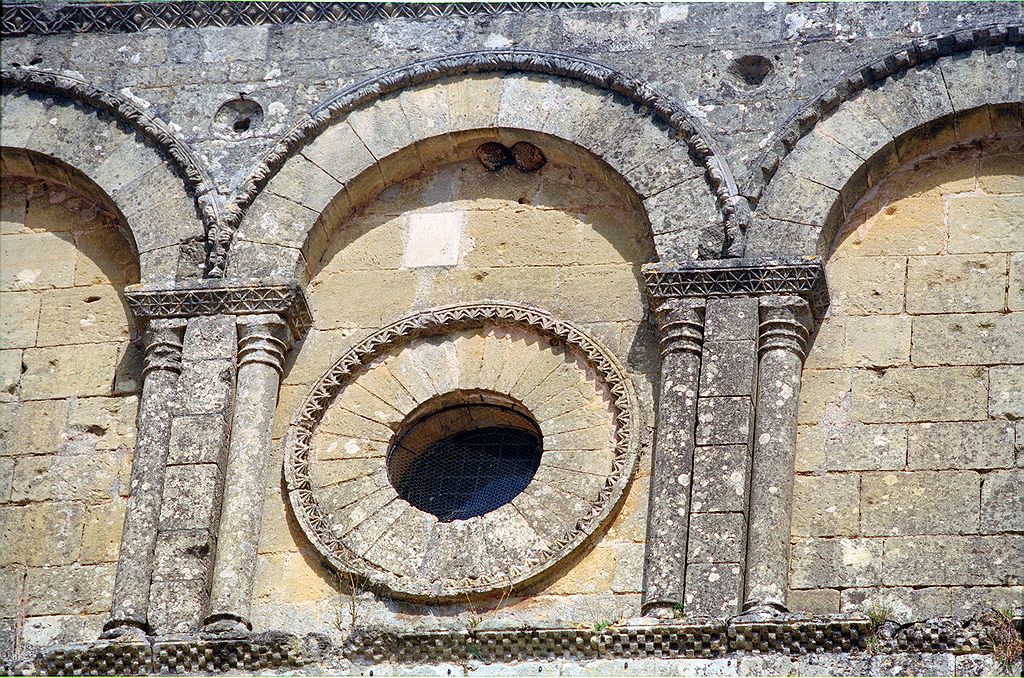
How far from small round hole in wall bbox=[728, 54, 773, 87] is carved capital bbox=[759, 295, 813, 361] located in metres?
1.71

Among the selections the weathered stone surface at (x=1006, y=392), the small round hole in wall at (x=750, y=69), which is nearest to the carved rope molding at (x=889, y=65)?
the small round hole in wall at (x=750, y=69)

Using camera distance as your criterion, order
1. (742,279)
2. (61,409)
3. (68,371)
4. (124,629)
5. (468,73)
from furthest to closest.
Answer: (468,73)
(68,371)
(61,409)
(742,279)
(124,629)

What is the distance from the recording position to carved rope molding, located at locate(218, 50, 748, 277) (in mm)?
15445

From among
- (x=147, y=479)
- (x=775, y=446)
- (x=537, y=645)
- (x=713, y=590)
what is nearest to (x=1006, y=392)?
(x=775, y=446)

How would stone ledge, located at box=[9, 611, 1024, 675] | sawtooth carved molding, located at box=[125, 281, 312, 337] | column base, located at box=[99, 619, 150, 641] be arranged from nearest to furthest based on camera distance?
1. stone ledge, located at box=[9, 611, 1024, 675]
2. column base, located at box=[99, 619, 150, 641]
3. sawtooth carved molding, located at box=[125, 281, 312, 337]

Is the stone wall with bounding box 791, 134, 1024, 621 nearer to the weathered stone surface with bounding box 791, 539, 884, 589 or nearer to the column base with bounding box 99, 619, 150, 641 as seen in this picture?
the weathered stone surface with bounding box 791, 539, 884, 589

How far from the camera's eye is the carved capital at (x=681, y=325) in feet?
48.5

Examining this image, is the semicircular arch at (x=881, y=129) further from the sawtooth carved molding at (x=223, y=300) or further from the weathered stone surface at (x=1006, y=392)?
the sawtooth carved molding at (x=223, y=300)

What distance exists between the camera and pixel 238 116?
16.4 meters

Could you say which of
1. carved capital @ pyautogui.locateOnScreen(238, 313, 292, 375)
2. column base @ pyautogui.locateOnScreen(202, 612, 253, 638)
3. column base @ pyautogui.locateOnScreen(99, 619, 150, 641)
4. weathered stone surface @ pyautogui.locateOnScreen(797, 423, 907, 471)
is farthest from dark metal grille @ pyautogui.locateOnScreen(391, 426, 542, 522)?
column base @ pyautogui.locateOnScreen(99, 619, 150, 641)

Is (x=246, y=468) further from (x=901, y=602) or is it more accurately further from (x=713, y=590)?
(x=901, y=602)

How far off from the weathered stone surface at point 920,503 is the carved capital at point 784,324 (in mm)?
976

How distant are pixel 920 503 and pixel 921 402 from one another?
707mm

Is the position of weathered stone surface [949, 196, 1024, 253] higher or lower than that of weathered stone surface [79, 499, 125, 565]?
higher
